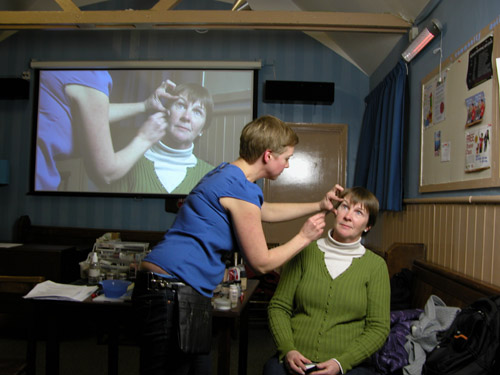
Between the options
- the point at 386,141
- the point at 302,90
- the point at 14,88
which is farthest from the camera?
the point at 14,88

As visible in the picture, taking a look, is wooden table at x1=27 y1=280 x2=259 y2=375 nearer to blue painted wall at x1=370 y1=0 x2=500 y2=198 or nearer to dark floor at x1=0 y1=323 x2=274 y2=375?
dark floor at x1=0 y1=323 x2=274 y2=375

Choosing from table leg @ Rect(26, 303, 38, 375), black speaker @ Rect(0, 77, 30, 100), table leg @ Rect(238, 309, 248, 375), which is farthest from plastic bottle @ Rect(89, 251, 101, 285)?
black speaker @ Rect(0, 77, 30, 100)

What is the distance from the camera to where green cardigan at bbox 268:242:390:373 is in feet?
5.74

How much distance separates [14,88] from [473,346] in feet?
17.4

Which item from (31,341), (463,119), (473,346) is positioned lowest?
(31,341)

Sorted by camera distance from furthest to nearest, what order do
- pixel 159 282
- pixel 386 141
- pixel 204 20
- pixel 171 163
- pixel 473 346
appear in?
pixel 171 163 < pixel 204 20 < pixel 386 141 < pixel 473 346 < pixel 159 282

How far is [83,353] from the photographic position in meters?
3.36

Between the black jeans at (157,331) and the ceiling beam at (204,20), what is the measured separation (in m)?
3.00

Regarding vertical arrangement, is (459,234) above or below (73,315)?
above

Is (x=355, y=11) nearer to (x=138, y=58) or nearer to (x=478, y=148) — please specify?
(x=478, y=148)

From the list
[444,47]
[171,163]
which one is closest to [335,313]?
[444,47]

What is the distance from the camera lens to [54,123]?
508 centimetres

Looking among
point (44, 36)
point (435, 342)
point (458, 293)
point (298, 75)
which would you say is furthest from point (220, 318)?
point (44, 36)

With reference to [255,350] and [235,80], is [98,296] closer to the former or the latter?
[255,350]
